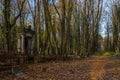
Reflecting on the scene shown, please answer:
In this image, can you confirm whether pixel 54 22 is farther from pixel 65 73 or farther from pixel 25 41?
pixel 65 73

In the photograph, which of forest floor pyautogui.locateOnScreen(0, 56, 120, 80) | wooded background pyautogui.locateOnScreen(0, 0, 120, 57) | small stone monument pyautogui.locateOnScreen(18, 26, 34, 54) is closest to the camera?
forest floor pyautogui.locateOnScreen(0, 56, 120, 80)

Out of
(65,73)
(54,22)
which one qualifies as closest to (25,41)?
(65,73)

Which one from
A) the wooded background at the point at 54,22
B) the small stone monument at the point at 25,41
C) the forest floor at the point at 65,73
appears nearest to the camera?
the forest floor at the point at 65,73

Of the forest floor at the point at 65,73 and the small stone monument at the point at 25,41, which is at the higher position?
the small stone monument at the point at 25,41

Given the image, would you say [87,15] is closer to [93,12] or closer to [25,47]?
[93,12]

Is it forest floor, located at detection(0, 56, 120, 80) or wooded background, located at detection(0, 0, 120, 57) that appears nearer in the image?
forest floor, located at detection(0, 56, 120, 80)

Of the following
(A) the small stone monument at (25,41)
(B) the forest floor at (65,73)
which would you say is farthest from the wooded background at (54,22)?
(B) the forest floor at (65,73)

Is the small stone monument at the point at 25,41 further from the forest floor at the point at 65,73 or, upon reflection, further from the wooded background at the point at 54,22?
the forest floor at the point at 65,73

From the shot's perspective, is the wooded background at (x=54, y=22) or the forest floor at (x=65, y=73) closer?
the forest floor at (x=65, y=73)

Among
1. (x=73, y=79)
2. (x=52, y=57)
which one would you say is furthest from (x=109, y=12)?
(x=73, y=79)

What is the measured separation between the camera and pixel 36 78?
12.3 metres

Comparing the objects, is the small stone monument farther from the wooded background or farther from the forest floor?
the forest floor

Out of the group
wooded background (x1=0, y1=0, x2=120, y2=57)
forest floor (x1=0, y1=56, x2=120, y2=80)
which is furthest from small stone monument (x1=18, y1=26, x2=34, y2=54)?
forest floor (x1=0, y1=56, x2=120, y2=80)

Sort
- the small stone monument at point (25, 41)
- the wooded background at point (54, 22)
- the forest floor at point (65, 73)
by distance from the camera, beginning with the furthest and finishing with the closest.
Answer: the wooded background at point (54, 22), the small stone monument at point (25, 41), the forest floor at point (65, 73)
